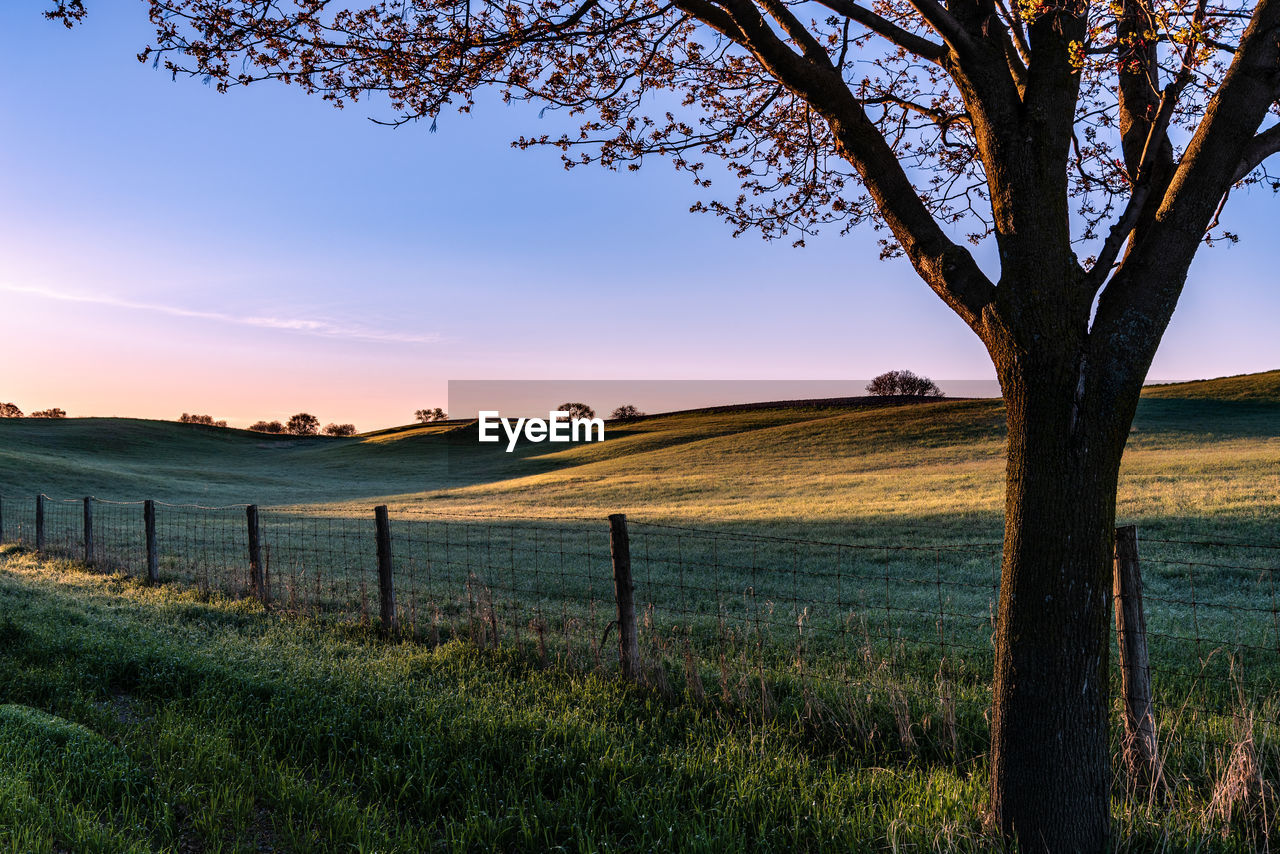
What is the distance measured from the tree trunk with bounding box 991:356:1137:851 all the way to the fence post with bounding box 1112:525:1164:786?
4.14ft

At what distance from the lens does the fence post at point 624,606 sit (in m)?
7.28

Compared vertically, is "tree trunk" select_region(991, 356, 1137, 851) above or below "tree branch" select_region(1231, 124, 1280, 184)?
below

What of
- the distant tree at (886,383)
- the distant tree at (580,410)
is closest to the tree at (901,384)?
the distant tree at (886,383)

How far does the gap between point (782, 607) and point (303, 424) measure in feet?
479

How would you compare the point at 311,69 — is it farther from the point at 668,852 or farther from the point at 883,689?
the point at 883,689

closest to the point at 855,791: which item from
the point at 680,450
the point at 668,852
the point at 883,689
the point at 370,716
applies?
the point at 668,852

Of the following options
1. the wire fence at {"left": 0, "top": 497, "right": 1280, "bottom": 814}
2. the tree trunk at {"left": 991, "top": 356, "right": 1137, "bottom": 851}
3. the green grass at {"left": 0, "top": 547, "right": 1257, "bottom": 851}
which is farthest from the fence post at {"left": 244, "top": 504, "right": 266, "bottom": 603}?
the tree trunk at {"left": 991, "top": 356, "right": 1137, "bottom": 851}

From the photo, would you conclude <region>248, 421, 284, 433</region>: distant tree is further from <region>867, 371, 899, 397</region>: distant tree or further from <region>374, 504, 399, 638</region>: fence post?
<region>374, 504, 399, 638</region>: fence post

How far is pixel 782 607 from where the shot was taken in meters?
12.4

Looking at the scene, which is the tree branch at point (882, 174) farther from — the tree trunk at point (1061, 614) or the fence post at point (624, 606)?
the fence post at point (624, 606)

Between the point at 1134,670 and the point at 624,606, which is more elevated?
the point at 624,606

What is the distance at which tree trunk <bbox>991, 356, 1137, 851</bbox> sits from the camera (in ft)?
13.9

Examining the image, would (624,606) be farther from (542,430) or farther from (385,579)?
(542,430)

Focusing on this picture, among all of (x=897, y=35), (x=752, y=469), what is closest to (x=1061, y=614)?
(x=897, y=35)
